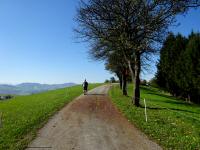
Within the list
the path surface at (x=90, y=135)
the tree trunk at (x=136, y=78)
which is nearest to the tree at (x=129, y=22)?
the tree trunk at (x=136, y=78)

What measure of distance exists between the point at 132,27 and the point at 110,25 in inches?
89.4

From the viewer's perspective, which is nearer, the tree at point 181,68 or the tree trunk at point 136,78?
the tree trunk at point 136,78

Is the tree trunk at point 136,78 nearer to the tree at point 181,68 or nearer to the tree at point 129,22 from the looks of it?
the tree at point 129,22

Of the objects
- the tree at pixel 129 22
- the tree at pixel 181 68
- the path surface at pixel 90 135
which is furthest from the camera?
the tree at pixel 181 68

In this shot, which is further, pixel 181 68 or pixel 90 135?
pixel 181 68

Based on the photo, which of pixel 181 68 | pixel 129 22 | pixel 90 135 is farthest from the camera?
pixel 181 68

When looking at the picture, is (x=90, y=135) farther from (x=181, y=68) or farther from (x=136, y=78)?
(x=181, y=68)

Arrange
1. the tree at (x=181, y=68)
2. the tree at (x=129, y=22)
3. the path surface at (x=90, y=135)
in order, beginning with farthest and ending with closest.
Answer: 1. the tree at (x=181, y=68)
2. the tree at (x=129, y=22)
3. the path surface at (x=90, y=135)

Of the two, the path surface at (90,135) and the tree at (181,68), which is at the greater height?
the tree at (181,68)

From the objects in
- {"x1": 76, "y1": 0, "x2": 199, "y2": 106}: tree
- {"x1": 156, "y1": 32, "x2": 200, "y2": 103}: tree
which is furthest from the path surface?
{"x1": 156, "y1": 32, "x2": 200, "y2": 103}: tree

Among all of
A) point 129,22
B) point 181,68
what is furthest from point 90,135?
point 181,68

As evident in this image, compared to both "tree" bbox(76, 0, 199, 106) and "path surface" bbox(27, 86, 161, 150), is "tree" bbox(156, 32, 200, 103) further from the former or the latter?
"path surface" bbox(27, 86, 161, 150)

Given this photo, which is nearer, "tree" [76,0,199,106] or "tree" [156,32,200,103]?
"tree" [76,0,199,106]

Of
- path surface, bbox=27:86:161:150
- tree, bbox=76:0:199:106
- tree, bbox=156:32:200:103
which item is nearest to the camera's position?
path surface, bbox=27:86:161:150
